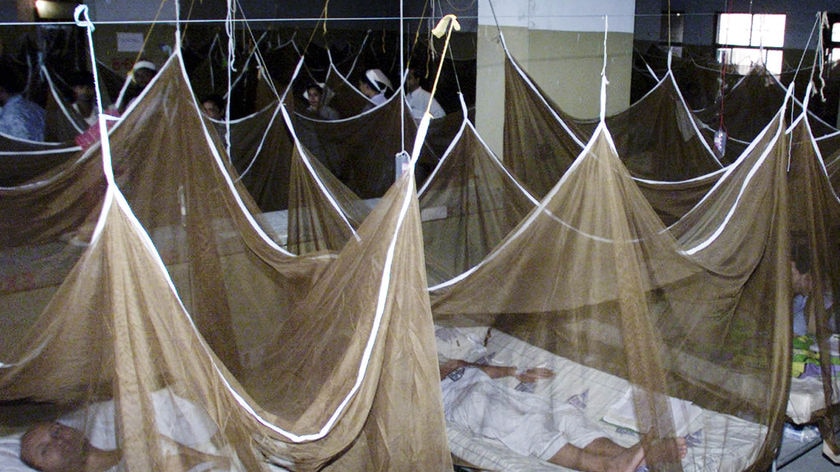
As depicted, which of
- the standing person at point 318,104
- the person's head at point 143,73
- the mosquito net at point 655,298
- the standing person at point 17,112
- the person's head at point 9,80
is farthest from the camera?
the standing person at point 318,104

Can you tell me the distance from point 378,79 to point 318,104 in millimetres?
641

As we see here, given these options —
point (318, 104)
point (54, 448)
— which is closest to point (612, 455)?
point (54, 448)

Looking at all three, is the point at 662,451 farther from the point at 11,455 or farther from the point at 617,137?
the point at 617,137

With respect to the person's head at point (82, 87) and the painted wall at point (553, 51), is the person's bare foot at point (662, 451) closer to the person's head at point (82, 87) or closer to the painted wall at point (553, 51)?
the person's head at point (82, 87)

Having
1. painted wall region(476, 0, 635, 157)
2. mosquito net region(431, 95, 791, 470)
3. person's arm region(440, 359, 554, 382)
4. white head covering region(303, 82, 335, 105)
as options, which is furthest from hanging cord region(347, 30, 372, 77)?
mosquito net region(431, 95, 791, 470)

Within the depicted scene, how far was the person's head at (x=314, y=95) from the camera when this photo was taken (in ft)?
14.0

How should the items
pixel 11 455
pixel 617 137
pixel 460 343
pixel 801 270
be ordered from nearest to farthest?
pixel 11 455
pixel 460 343
pixel 801 270
pixel 617 137

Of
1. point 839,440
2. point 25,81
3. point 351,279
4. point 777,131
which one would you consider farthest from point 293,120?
point 839,440

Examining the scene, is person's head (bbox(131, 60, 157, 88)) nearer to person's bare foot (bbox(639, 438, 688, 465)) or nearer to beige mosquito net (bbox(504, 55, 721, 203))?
beige mosquito net (bbox(504, 55, 721, 203))

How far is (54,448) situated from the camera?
1.88m

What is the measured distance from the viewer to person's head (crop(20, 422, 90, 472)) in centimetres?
177

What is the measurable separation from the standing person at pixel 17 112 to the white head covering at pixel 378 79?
1.89m

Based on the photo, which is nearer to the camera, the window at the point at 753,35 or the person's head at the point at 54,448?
the person's head at the point at 54,448

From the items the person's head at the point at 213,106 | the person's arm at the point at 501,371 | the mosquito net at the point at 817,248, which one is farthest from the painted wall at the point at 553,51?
the person's arm at the point at 501,371
